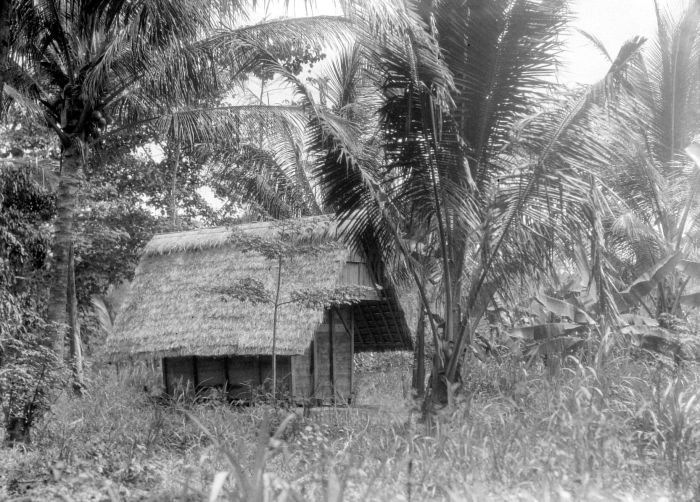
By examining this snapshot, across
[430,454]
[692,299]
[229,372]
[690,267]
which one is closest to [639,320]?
[690,267]

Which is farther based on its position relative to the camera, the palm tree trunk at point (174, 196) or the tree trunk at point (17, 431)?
the palm tree trunk at point (174, 196)

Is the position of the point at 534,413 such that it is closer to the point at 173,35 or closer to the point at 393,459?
the point at 393,459

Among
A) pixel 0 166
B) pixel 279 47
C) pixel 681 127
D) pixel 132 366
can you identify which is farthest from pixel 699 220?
pixel 132 366

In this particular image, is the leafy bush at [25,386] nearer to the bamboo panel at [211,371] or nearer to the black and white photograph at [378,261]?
the black and white photograph at [378,261]

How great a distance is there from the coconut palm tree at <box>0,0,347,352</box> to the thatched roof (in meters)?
1.71

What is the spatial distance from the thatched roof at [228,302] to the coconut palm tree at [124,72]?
171 cm

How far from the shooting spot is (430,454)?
19.0 ft

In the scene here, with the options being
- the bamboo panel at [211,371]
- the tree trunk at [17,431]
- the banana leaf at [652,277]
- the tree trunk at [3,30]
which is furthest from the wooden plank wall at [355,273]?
→ the tree trunk at [3,30]

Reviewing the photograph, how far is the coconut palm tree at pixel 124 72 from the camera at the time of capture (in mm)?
9709

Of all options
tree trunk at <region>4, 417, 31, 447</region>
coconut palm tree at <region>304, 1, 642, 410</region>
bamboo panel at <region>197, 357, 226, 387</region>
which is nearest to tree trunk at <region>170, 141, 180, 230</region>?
bamboo panel at <region>197, 357, 226, 387</region>

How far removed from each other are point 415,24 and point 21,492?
5.06m

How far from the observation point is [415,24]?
7734mm

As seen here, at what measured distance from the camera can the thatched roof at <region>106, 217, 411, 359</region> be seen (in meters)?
11.7

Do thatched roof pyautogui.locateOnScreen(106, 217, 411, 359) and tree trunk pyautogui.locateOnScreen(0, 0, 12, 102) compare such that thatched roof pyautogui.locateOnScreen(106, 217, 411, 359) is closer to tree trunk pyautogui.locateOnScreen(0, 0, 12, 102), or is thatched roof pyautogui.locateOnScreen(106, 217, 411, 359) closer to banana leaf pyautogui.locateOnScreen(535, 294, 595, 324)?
banana leaf pyautogui.locateOnScreen(535, 294, 595, 324)
